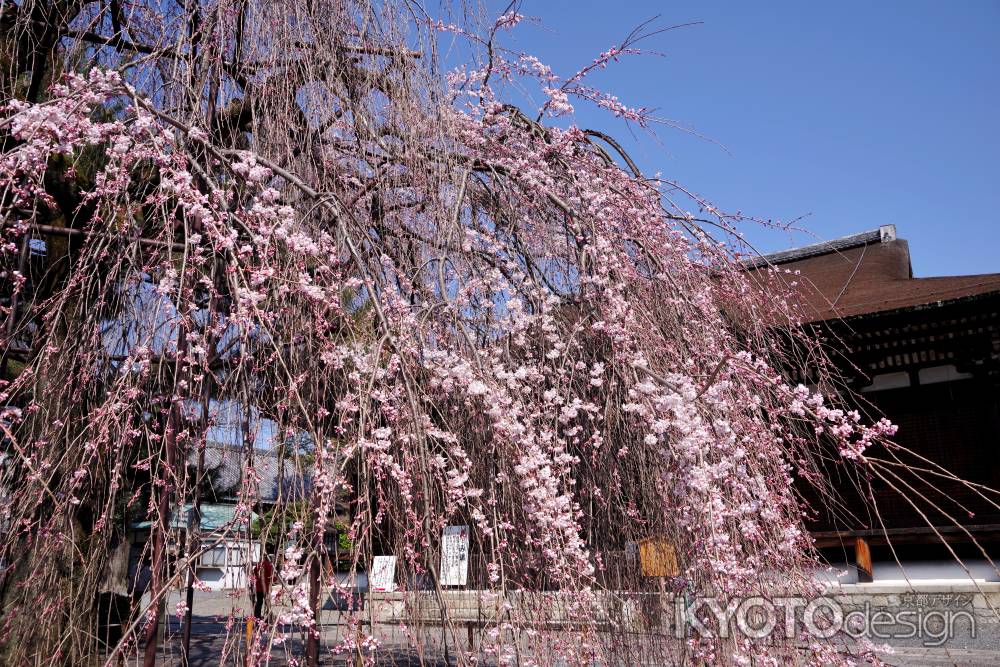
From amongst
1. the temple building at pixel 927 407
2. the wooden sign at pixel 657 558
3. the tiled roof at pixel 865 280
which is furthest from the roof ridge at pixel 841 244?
the wooden sign at pixel 657 558

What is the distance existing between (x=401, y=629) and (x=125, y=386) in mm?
995

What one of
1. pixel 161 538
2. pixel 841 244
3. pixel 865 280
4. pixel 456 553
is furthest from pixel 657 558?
pixel 841 244

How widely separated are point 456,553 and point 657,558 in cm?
77

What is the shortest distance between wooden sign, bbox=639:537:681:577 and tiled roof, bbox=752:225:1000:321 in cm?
138

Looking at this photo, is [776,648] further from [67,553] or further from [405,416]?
[67,553]

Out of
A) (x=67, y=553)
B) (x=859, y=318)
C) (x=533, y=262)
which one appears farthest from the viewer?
(x=859, y=318)

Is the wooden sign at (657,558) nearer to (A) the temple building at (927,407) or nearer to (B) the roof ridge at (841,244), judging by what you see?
(A) the temple building at (927,407)

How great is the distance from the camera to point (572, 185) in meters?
3.18

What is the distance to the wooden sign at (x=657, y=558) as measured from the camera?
258 cm

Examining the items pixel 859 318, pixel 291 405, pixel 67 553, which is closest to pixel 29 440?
pixel 67 553

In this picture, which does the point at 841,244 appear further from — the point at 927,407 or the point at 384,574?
the point at 384,574

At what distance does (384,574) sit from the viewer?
202 cm

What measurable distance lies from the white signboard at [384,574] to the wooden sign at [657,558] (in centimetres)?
98

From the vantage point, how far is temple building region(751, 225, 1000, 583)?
21.7ft
